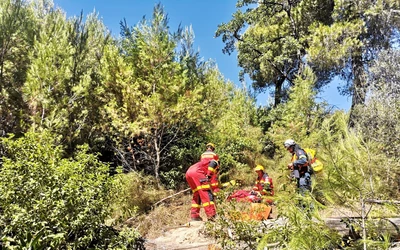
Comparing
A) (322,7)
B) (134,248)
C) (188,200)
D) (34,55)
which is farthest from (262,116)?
(134,248)

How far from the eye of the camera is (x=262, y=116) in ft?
54.3

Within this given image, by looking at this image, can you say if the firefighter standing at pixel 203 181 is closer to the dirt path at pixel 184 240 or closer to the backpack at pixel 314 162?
the dirt path at pixel 184 240

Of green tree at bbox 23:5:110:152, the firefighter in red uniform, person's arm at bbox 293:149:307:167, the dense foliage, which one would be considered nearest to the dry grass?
the dense foliage

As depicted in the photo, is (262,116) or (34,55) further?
(262,116)

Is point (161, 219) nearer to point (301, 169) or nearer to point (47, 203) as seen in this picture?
point (301, 169)

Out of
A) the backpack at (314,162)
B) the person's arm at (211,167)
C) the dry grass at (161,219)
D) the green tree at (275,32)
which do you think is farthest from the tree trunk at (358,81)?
the person's arm at (211,167)

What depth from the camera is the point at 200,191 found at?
6.55 m

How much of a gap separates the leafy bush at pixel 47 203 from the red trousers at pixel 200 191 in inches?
107

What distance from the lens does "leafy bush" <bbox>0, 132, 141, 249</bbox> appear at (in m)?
3.12

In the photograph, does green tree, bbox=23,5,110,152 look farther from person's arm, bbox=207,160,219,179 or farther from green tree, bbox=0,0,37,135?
person's arm, bbox=207,160,219,179

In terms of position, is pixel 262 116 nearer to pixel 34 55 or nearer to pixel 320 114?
pixel 320 114

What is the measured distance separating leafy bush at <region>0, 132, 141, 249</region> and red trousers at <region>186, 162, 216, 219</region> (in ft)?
8.92

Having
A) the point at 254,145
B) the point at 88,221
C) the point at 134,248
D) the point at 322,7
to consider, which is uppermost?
the point at 322,7

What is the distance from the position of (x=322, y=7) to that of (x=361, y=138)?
15.0m
